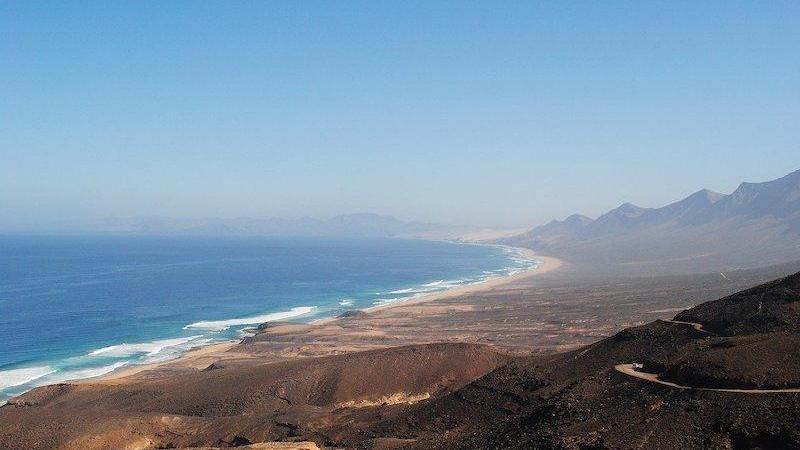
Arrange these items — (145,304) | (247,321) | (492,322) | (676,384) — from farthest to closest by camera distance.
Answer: (145,304)
(247,321)
(492,322)
(676,384)

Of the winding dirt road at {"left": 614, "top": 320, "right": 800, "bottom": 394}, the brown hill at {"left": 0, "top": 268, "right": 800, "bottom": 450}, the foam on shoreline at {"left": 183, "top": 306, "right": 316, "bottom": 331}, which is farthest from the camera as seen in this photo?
the foam on shoreline at {"left": 183, "top": 306, "right": 316, "bottom": 331}

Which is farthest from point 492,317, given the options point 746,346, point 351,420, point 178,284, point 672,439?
point 178,284

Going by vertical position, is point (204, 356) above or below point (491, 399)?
below

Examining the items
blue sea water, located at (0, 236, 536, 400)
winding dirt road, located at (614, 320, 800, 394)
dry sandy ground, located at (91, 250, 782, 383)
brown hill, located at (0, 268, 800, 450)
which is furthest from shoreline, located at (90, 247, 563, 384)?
winding dirt road, located at (614, 320, 800, 394)

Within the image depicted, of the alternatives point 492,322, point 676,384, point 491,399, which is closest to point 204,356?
point 492,322

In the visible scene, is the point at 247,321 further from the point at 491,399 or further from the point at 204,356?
Answer: the point at 491,399

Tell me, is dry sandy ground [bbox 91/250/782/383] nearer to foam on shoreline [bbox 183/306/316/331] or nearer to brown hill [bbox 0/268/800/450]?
foam on shoreline [bbox 183/306/316/331]

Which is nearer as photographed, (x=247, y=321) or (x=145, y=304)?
(x=247, y=321)

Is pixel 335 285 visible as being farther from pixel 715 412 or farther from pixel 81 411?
pixel 715 412

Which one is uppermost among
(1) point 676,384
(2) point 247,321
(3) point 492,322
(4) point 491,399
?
(1) point 676,384

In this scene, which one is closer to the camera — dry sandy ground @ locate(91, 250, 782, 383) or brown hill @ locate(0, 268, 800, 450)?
brown hill @ locate(0, 268, 800, 450)

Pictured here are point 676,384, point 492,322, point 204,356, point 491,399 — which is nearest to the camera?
point 676,384

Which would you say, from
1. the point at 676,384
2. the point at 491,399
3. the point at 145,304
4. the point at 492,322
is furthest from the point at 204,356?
the point at 676,384
